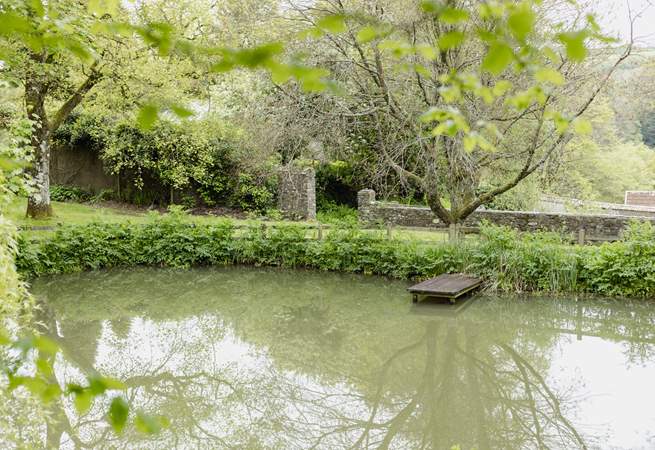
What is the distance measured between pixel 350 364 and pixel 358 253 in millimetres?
5708

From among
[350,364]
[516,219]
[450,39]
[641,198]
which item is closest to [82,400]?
[450,39]

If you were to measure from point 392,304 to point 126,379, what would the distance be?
5.40 metres

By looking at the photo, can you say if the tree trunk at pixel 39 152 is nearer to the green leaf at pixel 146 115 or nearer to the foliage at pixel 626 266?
the foliage at pixel 626 266

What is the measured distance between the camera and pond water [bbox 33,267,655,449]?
6.13 m

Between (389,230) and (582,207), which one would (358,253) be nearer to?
(389,230)

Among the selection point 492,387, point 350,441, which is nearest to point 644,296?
point 492,387

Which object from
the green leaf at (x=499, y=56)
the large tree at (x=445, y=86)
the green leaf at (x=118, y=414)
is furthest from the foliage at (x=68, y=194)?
the green leaf at (x=499, y=56)

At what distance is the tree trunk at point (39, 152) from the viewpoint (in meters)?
15.1

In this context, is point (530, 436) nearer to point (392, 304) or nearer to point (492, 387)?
point (492, 387)

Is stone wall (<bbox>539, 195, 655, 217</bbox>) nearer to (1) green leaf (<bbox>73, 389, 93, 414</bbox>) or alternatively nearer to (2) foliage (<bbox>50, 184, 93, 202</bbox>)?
(2) foliage (<bbox>50, 184, 93, 202</bbox>)

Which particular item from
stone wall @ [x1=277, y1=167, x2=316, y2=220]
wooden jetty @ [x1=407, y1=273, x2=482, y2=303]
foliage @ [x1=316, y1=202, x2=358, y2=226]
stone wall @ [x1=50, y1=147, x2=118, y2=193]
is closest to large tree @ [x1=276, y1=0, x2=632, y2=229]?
wooden jetty @ [x1=407, y1=273, x2=482, y2=303]

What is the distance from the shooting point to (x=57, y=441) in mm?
5703

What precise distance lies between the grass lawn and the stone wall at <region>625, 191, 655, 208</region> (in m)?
12.3

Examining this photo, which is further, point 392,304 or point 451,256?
point 451,256
